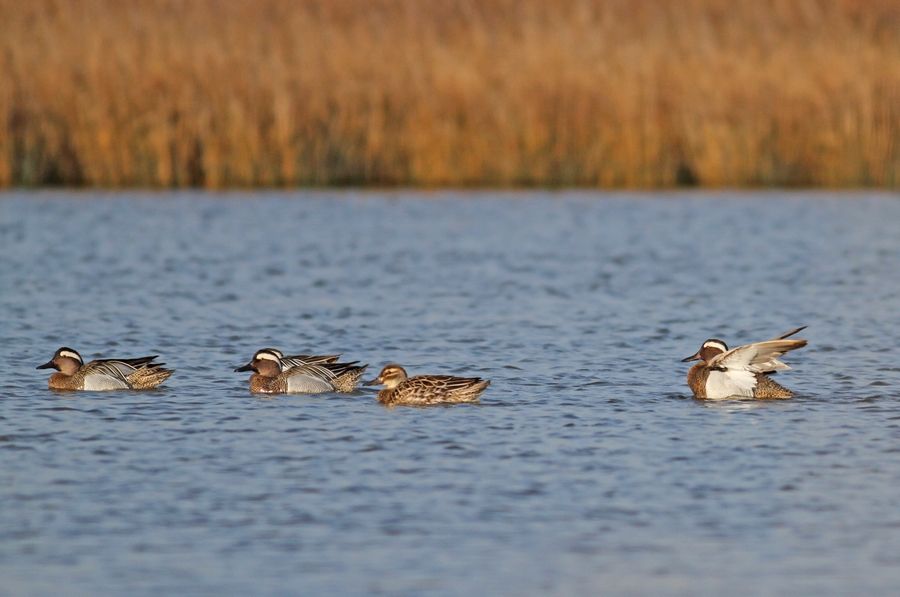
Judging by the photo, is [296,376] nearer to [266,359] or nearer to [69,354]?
[266,359]

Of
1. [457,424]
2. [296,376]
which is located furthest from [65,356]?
[457,424]

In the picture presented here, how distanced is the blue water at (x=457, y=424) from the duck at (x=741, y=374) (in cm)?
15

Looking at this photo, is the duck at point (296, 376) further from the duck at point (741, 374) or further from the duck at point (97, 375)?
the duck at point (741, 374)

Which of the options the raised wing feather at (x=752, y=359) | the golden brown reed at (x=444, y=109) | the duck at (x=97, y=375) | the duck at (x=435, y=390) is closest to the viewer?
the duck at (x=435, y=390)

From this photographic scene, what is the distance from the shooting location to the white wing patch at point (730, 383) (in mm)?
9523

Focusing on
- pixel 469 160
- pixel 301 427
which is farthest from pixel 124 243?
pixel 301 427

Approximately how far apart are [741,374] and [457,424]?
1.82 meters

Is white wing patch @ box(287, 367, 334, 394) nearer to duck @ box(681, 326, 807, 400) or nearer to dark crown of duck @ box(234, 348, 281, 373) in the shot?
dark crown of duck @ box(234, 348, 281, 373)

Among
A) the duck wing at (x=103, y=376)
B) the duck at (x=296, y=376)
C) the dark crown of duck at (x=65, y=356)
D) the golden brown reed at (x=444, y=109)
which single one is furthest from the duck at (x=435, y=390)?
the golden brown reed at (x=444, y=109)

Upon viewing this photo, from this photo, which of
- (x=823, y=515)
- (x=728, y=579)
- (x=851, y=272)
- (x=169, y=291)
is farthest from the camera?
(x=851, y=272)

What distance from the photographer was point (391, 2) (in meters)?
28.5

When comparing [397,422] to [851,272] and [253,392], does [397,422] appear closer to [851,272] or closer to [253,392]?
[253,392]

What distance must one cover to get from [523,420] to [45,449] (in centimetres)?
242

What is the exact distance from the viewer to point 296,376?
9695 millimetres
